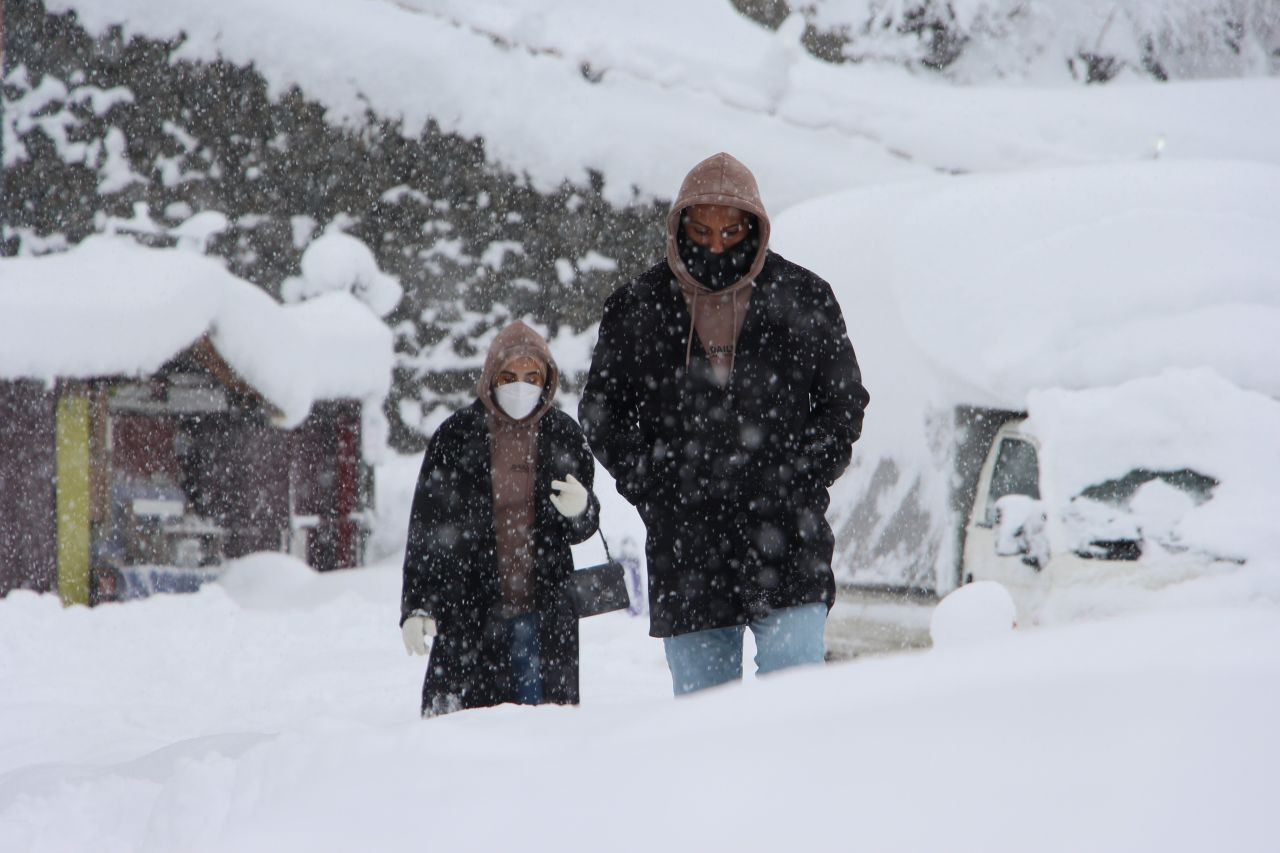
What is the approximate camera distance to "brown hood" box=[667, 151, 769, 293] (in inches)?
127

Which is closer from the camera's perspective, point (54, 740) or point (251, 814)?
point (251, 814)

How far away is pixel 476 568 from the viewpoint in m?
4.25

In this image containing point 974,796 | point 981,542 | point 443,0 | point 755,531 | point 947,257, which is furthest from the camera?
point 443,0

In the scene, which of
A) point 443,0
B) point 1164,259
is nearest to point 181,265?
point 1164,259

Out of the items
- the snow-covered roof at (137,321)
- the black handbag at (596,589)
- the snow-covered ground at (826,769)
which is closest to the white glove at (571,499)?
the black handbag at (596,589)

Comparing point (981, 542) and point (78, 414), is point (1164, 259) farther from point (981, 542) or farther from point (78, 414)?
point (78, 414)

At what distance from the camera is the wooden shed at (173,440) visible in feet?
33.9

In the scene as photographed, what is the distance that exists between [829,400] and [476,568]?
152cm

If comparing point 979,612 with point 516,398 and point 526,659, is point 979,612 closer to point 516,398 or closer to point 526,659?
point 526,659

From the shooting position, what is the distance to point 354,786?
5.84 ft

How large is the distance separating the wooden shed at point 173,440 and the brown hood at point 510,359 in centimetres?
672

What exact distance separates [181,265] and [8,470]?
210cm

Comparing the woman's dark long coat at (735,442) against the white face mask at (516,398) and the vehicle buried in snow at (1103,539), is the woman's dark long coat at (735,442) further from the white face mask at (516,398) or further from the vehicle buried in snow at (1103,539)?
the vehicle buried in snow at (1103,539)

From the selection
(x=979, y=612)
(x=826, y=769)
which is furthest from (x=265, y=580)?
(x=826, y=769)
